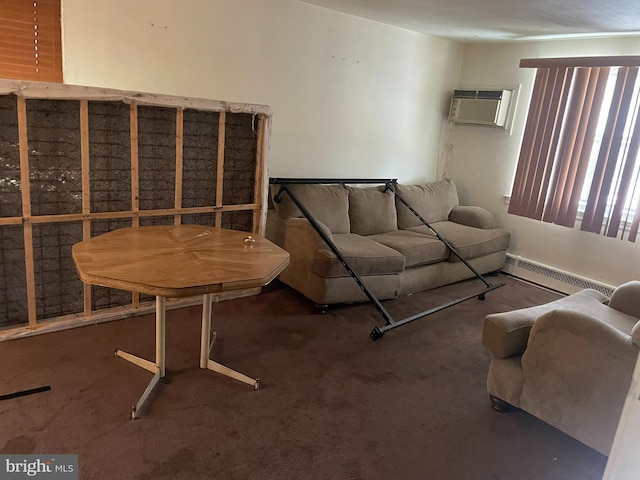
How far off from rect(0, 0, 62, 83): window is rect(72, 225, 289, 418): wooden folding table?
3.91ft

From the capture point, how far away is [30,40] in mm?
2693

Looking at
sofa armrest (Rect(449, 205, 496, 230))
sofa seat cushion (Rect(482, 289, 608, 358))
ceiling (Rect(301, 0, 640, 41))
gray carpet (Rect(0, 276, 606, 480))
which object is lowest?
gray carpet (Rect(0, 276, 606, 480))

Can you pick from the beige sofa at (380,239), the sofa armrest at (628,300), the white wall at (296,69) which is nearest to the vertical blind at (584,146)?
the beige sofa at (380,239)

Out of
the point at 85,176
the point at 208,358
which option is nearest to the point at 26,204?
the point at 85,176

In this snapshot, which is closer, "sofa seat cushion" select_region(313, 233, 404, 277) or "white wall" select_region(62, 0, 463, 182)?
"white wall" select_region(62, 0, 463, 182)

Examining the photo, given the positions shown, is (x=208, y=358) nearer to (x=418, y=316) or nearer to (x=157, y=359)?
(x=157, y=359)

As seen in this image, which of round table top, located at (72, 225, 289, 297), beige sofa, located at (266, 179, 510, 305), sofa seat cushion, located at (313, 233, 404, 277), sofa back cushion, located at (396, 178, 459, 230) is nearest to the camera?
round table top, located at (72, 225, 289, 297)

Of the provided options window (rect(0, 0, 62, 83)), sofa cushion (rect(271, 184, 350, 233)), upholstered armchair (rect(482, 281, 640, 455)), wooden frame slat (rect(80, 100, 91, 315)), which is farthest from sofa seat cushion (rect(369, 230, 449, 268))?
window (rect(0, 0, 62, 83))

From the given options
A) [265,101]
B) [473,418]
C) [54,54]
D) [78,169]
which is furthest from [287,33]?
[473,418]

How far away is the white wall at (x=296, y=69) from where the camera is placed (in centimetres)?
296

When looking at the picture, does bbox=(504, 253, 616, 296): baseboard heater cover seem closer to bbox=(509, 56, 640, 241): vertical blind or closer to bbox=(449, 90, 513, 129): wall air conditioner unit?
bbox=(509, 56, 640, 241): vertical blind

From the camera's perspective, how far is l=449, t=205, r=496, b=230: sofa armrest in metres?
4.59

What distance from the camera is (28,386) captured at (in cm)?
219

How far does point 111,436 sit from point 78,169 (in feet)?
4.95
